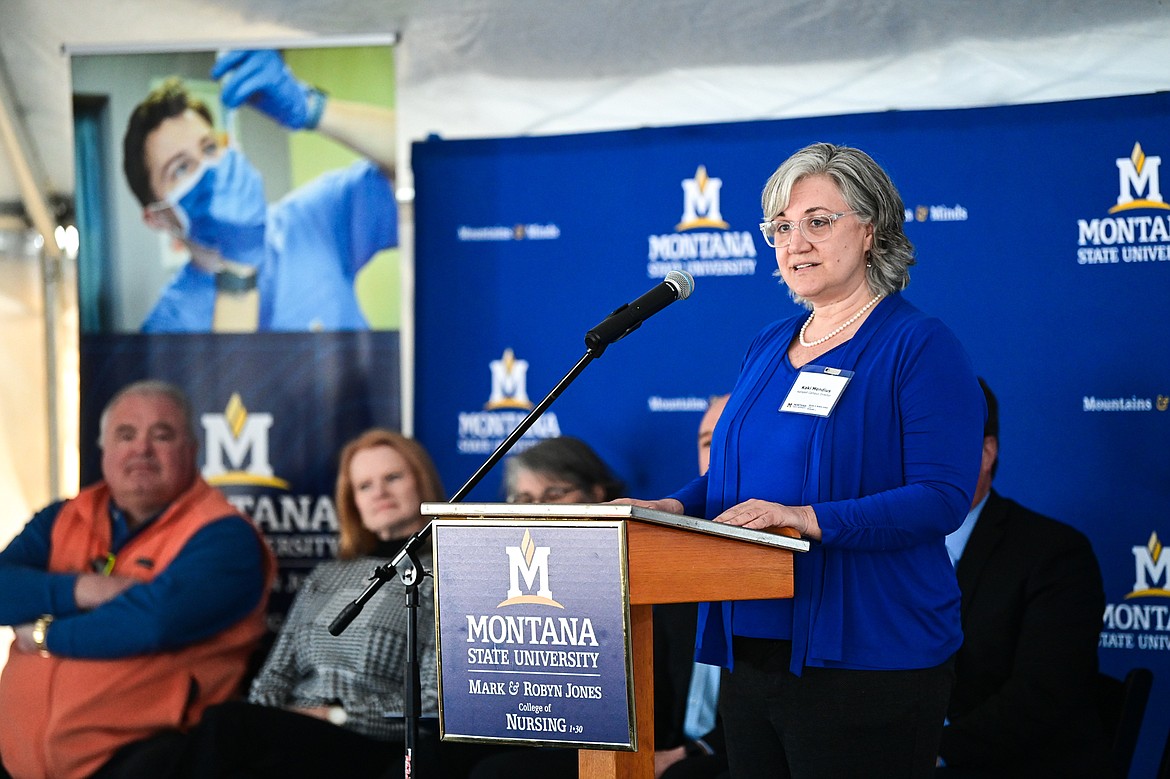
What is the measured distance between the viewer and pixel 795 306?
394cm

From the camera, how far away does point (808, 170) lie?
190 cm

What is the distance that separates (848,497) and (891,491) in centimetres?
9

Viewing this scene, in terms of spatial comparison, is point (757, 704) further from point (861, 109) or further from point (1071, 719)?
point (861, 109)

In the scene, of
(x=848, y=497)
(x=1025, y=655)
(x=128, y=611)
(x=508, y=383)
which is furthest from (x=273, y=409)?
(x=848, y=497)

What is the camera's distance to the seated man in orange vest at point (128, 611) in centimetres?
358

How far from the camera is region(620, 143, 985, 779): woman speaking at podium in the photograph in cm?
174

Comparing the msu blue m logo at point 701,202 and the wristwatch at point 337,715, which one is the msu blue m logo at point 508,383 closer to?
the msu blue m logo at point 701,202

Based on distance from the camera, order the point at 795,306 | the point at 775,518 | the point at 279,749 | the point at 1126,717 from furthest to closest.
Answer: the point at 795,306, the point at 279,749, the point at 1126,717, the point at 775,518

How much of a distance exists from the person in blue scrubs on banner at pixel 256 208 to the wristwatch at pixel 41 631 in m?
1.10

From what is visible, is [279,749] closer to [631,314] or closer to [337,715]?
[337,715]

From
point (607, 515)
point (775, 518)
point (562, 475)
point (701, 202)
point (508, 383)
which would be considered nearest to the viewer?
point (607, 515)

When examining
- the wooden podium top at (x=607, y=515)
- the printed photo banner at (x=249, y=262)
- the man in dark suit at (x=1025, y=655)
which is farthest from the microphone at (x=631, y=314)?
the printed photo banner at (x=249, y=262)

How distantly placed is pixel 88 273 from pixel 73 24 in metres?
0.87

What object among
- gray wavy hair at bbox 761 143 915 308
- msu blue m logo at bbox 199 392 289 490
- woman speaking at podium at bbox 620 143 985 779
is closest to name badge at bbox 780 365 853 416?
woman speaking at podium at bbox 620 143 985 779
